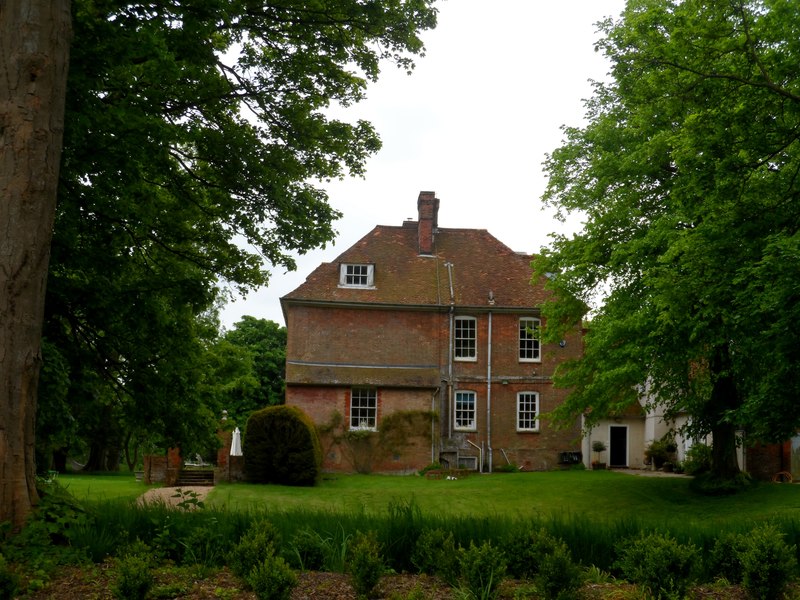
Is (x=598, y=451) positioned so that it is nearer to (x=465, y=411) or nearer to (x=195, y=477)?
(x=465, y=411)

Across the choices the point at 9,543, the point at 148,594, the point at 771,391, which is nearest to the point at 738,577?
the point at 148,594

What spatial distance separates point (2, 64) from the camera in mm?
7926

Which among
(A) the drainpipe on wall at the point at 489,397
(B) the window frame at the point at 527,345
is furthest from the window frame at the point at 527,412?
(B) the window frame at the point at 527,345

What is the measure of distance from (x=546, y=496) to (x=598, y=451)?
13.3 meters

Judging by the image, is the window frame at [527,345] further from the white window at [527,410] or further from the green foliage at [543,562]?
the green foliage at [543,562]

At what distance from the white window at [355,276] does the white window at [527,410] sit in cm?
881

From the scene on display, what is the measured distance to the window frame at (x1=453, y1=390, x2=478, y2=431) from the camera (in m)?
36.7

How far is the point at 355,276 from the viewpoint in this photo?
123 feet

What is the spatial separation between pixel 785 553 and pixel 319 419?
97.2 ft

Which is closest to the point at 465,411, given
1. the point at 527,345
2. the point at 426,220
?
the point at 527,345

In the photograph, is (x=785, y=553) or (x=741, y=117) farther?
(x=741, y=117)

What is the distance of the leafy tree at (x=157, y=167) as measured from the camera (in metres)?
7.95

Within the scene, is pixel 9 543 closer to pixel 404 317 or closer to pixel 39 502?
pixel 39 502

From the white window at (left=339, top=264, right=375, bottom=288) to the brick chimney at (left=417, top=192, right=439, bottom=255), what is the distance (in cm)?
369
